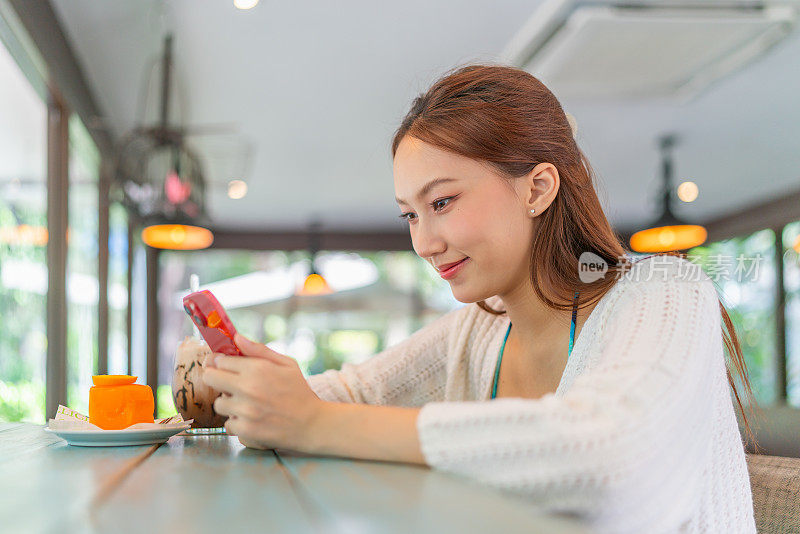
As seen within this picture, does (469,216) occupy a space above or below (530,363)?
above

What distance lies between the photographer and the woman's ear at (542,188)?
134 centimetres

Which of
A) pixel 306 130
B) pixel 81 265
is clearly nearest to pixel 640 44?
pixel 306 130

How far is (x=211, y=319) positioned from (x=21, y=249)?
2.05 meters

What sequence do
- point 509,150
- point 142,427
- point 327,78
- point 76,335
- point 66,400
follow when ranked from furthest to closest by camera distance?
point 327,78, point 76,335, point 66,400, point 509,150, point 142,427

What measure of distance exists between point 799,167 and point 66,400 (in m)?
5.82

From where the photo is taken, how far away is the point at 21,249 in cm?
261

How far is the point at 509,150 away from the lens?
131 cm

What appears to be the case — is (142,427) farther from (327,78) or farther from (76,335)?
(327,78)

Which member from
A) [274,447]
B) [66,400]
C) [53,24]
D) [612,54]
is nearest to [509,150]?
[274,447]

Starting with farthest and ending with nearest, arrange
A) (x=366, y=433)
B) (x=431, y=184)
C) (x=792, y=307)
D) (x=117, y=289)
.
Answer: (x=792, y=307) < (x=117, y=289) < (x=431, y=184) < (x=366, y=433)

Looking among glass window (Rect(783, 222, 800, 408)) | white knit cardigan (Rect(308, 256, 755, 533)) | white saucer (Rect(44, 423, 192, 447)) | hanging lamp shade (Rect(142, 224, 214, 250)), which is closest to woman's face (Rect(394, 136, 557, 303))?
white knit cardigan (Rect(308, 256, 755, 533))
